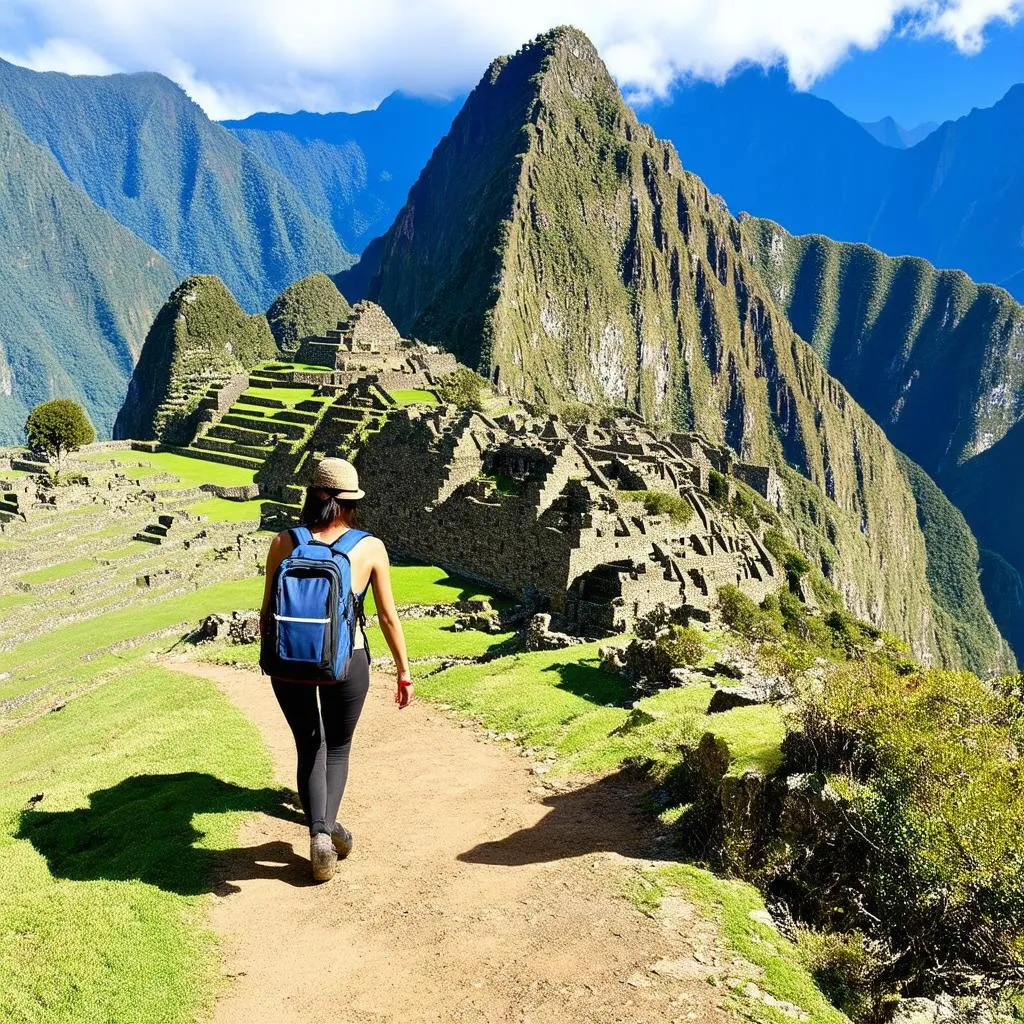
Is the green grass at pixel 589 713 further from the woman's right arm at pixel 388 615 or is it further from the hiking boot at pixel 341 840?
the hiking boot at pixel 341 840

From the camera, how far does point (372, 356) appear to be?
272 feet

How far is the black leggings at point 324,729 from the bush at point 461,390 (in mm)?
60691

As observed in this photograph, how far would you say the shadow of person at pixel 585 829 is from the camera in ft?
28.7

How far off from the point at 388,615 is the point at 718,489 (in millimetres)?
54261

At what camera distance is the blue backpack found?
21.6 ft

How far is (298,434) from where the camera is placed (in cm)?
6138

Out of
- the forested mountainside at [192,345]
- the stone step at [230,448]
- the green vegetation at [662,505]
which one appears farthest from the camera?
the forested mountainside at [192,345]

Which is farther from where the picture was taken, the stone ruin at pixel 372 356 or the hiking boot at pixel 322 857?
the stone ruin at pixel 372 356

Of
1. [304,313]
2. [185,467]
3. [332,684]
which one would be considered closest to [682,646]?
[332,684]

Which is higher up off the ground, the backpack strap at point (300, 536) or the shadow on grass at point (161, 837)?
the backpack strap at point (300, 536)

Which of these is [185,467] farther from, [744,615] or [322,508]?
[322,508]

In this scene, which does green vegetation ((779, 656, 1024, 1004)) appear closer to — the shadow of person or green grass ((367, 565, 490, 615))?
the shadow of person

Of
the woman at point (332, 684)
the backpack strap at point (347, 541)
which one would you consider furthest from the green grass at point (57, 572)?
the backpack strap at point (347, 541)

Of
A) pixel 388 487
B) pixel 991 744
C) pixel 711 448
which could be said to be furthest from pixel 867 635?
pixel 711 448
